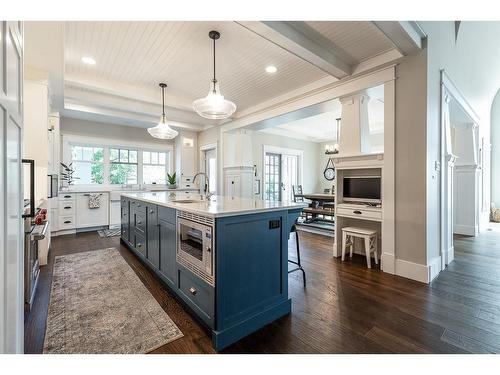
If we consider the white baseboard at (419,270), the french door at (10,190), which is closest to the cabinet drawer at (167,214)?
the french door at (10,190)

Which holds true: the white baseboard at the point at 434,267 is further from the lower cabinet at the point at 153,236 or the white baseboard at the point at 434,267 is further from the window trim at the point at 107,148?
the window trim at the point at 107,148

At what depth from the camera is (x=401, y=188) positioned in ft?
9.27

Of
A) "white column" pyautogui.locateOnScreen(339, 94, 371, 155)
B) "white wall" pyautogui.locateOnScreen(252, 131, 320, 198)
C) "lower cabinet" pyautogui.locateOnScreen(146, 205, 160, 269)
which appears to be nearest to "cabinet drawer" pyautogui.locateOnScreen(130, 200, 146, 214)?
"lower cabinet" pyautogui.locateOnScreen(146, 205, 160, 269)

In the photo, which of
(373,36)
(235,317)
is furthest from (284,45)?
(235,317)

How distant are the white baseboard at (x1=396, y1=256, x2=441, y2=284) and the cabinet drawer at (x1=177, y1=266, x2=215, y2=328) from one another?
7.77ft

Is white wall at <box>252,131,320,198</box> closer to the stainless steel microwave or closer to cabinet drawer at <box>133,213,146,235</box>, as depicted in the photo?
cabinet drawer at <box>133,213,146,235</box>

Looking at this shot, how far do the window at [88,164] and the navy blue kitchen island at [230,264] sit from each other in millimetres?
4595

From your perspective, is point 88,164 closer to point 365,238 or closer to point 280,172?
point 280,172

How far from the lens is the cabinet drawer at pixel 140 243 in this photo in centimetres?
307

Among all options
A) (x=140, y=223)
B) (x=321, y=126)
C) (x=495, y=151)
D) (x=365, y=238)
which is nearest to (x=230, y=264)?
(x=140, y=223)

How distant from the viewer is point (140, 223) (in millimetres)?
3189
